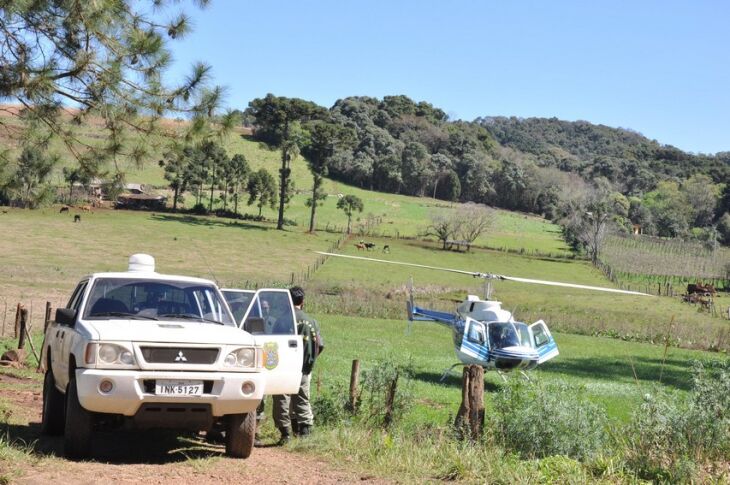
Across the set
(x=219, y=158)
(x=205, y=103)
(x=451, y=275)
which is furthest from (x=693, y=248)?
(x=205, y=103)

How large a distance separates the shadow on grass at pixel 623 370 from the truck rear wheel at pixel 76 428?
18531mm

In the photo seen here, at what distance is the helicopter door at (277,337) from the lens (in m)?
9.20

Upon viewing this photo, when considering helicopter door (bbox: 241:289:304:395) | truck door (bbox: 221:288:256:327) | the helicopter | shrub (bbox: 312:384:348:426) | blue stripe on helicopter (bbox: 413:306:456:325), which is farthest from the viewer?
blue stripe on helicopter (bbox: 413:306:456:325)

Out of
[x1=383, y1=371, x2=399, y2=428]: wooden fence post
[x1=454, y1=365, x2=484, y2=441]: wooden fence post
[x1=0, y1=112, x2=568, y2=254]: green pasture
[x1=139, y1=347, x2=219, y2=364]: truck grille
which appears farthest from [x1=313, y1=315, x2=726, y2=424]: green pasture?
[x1=0, y1=112, x2=568, y2=254]: green pasture

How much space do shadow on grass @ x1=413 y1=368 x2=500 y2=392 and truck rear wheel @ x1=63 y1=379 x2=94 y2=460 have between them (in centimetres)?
1236

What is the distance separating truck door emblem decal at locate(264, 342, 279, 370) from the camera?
9.24 metres

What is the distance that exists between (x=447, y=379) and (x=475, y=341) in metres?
3.57

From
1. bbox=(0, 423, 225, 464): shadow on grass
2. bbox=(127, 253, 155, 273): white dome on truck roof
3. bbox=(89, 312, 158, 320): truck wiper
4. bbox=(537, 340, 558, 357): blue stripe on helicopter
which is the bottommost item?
bbox=(0, 423, 225, 464): shadow on grass

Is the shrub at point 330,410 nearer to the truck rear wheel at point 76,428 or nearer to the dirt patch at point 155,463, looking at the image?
the dirt patch at point 155,463

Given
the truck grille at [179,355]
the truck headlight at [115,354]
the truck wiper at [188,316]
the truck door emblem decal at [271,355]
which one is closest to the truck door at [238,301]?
the truck door emblem decal at [271,355]

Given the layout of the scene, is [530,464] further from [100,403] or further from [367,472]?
[100,403]

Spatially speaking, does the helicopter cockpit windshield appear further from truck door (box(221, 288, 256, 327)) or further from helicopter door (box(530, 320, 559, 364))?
truck door (box(221, 288, 256, 327))

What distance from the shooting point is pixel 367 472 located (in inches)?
333

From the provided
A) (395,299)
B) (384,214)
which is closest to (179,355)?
(395,299)
